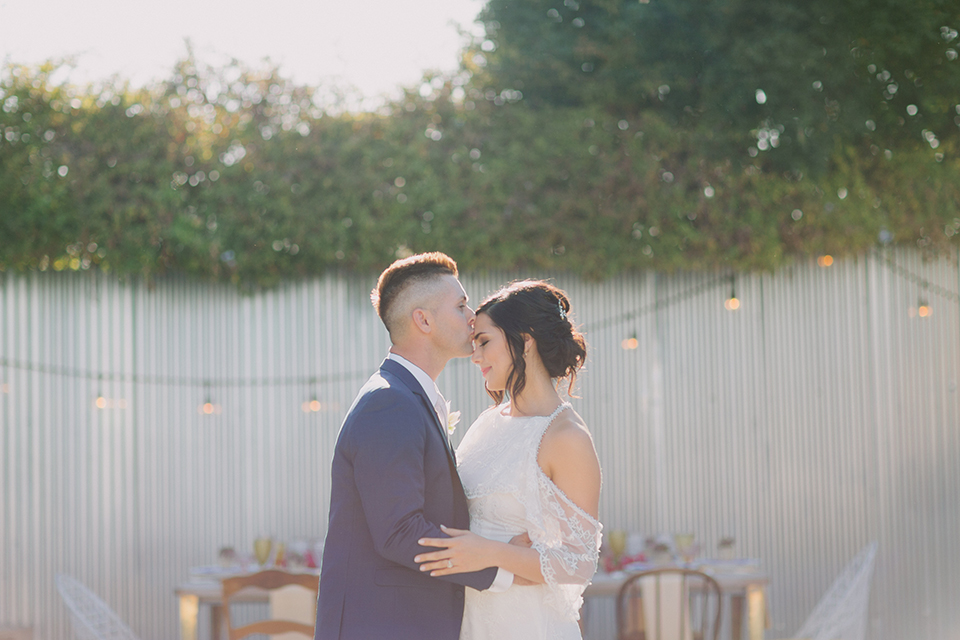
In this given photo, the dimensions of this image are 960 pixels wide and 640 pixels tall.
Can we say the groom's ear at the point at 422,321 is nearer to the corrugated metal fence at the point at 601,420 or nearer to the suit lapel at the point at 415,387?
the suit lapel at the point at 415,387

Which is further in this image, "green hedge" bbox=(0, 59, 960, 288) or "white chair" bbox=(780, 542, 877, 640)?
"green hedge" bbox=(0, 59, 960, 288)

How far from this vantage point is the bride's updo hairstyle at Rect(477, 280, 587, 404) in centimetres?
284

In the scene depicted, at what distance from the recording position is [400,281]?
278 cm

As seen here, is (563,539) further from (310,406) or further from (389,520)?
(310,406)

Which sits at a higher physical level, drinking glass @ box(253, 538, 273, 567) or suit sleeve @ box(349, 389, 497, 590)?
suit sleeve @ box(349, 389, 497, 590)

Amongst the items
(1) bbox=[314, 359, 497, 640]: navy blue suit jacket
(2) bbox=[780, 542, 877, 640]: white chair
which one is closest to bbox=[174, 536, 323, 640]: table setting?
(1) bbox=[314, 359, 497, 640]: navy blue suit jacket

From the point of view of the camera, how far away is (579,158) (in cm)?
665

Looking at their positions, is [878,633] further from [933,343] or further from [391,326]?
[391,326]

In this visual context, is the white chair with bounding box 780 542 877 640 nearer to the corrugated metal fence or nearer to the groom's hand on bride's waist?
the corrugated metal fence

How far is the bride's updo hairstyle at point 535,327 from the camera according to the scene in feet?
9.32

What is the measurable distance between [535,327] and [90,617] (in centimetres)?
454

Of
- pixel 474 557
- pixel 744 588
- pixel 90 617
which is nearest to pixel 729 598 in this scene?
pixel 744 588

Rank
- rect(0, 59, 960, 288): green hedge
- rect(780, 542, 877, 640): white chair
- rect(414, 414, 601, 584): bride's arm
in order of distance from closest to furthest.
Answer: rect(414, 414, 601, 584): bride's arm < rect(780, 542, 877, 640): white chair < rect(0, 59, 960, 288): green hedge

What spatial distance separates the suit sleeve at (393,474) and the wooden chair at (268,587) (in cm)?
193
